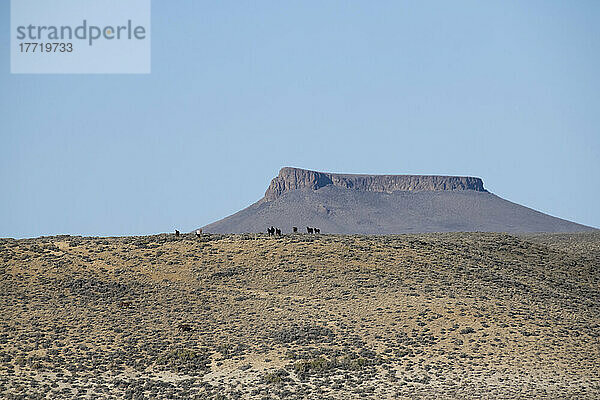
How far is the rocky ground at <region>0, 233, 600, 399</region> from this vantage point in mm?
35094

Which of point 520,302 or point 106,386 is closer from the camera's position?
point 106,386

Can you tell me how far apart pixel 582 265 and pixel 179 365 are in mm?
34689

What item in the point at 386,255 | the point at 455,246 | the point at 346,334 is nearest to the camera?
the point at 346,334

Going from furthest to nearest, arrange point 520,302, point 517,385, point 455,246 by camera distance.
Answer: point 455,246 < point 520,302 < point 517,385

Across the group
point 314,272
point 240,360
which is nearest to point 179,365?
point 240,360

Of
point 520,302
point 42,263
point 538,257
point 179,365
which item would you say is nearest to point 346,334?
point 179,365

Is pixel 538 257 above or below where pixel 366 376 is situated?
above

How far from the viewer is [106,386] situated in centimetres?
3512

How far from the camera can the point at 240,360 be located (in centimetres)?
3769

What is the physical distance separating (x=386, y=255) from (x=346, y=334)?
12454 millimetres

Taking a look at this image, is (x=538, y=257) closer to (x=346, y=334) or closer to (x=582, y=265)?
(x=582, y=265)

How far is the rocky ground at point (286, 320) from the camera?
35094 millimetres

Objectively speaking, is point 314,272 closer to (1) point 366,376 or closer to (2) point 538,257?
(1) point 366,376

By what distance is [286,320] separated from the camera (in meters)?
41.8
